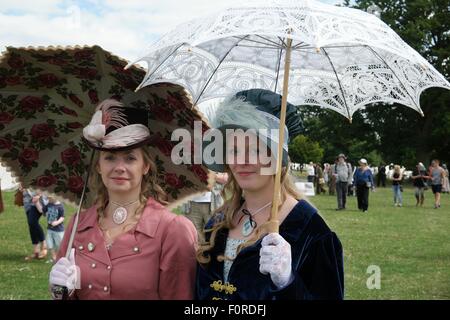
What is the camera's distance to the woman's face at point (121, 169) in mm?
2936

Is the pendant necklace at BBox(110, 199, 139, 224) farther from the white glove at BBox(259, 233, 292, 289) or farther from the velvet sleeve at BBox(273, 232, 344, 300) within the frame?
the velvet sleeve at BBox(273, 232, 344, 300)

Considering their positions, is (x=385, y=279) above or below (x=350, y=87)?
below

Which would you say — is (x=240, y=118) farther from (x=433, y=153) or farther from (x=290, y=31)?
(x=433, y=153)

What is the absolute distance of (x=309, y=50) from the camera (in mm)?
3131

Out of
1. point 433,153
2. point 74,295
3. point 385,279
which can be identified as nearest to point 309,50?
point 74,295

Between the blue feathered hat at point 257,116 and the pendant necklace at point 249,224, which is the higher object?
the blue feathered hat at point 257,116

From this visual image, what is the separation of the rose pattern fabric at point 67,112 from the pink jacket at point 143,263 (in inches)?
18.7

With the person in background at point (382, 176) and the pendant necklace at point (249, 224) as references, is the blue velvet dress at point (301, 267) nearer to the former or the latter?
the pendant necklace at point (249, 224)

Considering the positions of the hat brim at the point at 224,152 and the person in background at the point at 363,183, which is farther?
the person in background at the point at 363,183

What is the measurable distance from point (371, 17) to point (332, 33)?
1.41 feet

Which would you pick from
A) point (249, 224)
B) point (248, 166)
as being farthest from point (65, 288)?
point (248, 166)

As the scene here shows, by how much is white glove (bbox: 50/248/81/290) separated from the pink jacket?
9 cm

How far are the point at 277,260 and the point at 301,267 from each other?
19 cm
